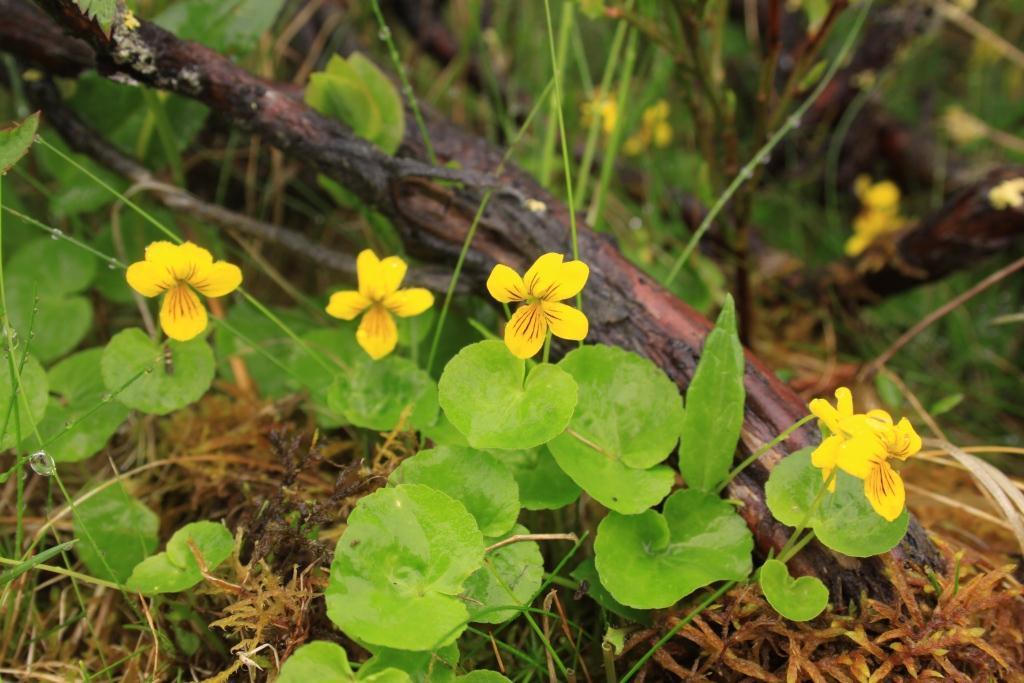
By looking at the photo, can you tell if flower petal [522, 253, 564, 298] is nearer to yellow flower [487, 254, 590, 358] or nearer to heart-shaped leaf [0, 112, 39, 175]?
yellow flower [487, 254, 590, 358]

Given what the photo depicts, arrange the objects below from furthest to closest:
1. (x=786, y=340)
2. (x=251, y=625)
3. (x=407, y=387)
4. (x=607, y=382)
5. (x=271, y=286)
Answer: (x=786, y=340), (x=271, y=286), (x=407, y=387), (x=607, y=382), (x=251, y=625)

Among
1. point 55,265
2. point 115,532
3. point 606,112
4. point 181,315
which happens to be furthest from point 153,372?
point 606,112

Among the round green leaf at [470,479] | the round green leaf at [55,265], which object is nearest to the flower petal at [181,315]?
the round green leaf at [470,479]

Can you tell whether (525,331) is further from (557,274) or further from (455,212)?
(455,212)

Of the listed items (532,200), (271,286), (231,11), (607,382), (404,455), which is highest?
(231,11)

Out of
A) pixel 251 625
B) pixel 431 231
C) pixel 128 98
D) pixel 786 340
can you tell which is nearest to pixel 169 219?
pixel 128 98

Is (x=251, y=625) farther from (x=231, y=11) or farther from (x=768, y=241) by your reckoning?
(x=768, y=241)
